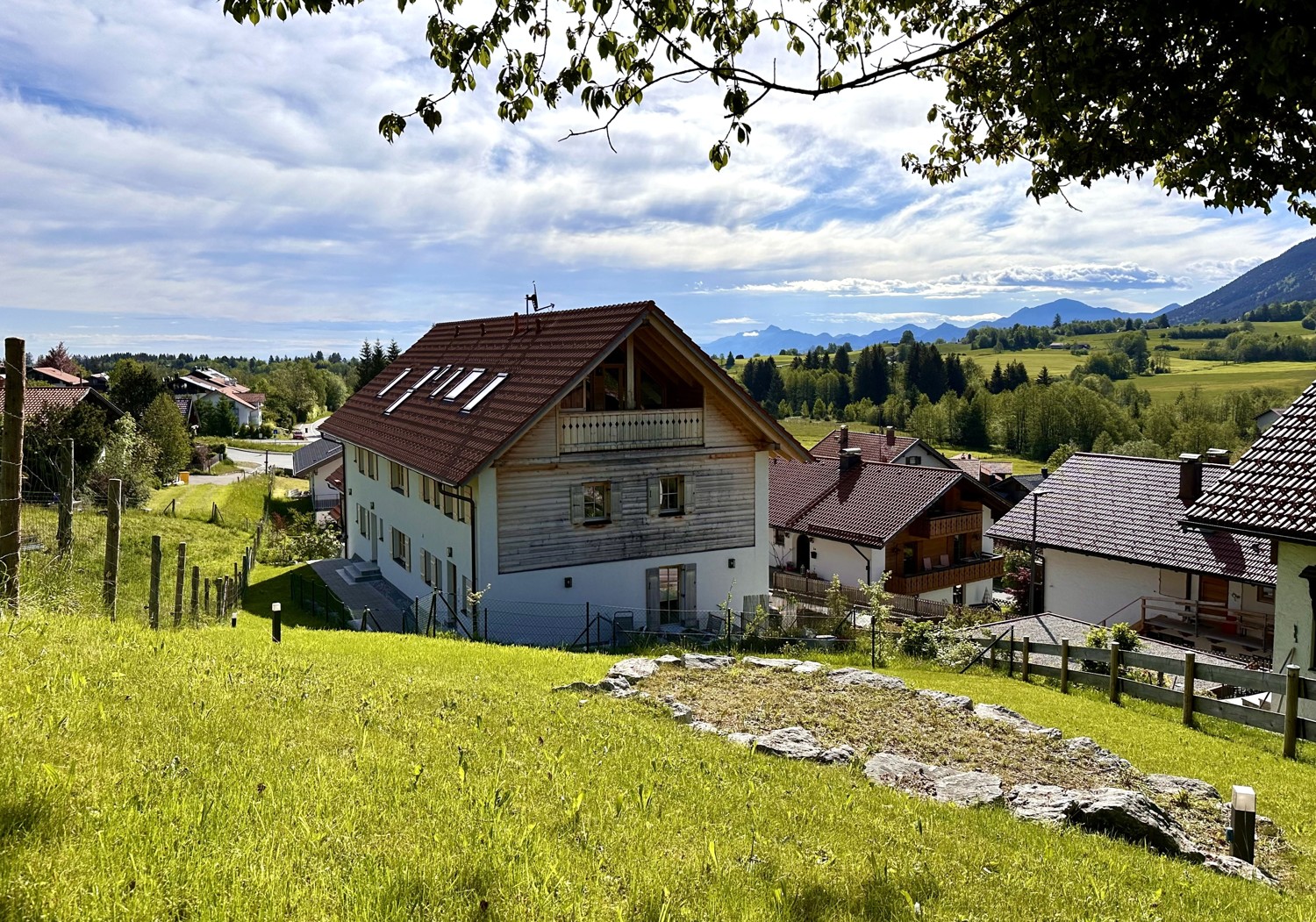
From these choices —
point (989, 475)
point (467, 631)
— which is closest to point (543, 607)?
point (467, 631)

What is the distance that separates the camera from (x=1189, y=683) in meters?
13.7

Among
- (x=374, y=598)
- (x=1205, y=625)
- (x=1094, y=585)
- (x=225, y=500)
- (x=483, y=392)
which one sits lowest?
(x=1205, y=625)

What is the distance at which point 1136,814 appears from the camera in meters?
7.41

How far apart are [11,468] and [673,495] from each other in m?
16.1

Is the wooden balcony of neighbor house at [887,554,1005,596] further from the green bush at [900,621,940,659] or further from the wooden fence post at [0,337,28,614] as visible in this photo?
the wooden fence post at [0,337,28,614]

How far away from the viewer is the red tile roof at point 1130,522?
2681 centimetres

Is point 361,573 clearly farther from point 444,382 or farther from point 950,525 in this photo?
point 950,525

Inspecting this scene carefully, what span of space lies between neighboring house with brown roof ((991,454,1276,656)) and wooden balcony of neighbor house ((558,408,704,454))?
15.8m

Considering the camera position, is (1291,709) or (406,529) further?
(406,529)

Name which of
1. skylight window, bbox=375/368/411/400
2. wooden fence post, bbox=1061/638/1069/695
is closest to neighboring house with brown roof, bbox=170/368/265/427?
skylight window, bbox=375/368/411/400

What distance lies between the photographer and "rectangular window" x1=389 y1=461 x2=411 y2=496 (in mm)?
27358

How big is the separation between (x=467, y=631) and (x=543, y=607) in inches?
80.2

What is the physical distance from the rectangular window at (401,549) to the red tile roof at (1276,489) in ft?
71.9

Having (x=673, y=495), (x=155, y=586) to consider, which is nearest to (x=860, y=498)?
(x=673, y=495)
